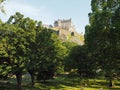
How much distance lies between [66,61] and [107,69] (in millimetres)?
37557

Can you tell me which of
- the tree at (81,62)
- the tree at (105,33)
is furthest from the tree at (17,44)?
the tree at (81,62)

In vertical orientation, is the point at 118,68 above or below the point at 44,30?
below

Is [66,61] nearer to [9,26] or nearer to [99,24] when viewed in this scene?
[9,26]

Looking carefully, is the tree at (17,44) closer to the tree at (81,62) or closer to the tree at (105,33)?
the tree at (105,33)

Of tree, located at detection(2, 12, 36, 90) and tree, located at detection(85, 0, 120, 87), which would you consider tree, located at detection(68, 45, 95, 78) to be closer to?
tree, located at detection(2, 12, 36, 90)

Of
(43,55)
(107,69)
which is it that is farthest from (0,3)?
(43,55)

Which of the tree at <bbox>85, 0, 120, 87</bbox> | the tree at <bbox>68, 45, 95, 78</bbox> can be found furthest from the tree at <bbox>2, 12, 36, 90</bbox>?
the tree at <bbox>68, 45, 95, 78</bbox>

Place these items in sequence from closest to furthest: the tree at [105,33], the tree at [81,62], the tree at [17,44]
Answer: the tree at [105,33] → the tree at [17,44] → the tree at [81,62]

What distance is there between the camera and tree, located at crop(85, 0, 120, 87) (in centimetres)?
3694

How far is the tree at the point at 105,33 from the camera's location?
36.9 m

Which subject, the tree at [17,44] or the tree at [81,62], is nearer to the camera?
the tree at [17,44]

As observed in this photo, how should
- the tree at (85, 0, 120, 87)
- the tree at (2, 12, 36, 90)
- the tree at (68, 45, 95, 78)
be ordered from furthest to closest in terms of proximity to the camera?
the tree at (68, 45, 95, 78) < the tree at (2, 12, 36, 90) < the tree at (85, 0, 120, 87)

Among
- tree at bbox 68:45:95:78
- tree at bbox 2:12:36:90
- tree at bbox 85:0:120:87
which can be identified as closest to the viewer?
tree at bbox 85:0:120:87

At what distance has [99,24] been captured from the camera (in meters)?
39.1
